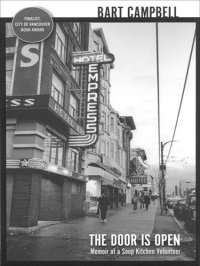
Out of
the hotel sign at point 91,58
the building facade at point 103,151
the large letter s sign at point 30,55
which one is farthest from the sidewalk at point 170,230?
the large letter s sign at point 30,55

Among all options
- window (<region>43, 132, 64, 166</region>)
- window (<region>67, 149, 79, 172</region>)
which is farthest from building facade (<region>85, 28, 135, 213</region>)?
window (<region>43, 132, 64, 166</region>)

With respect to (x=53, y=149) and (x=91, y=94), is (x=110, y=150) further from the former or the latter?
(x=91, y=94)

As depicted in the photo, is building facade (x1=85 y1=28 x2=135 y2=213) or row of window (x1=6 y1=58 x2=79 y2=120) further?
building facade (x1=85 y1=28 x2=135 y2=213)

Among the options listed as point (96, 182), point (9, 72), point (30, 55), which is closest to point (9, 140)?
point (9, 72)

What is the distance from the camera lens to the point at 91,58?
44.4 ft

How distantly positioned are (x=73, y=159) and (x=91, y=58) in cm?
568

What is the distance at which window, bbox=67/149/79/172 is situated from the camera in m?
16.2

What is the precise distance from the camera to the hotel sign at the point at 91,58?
12.9 m

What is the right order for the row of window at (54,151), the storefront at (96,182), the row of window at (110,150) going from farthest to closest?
the row of window at (110,150) < the storefront at (96,182) < the row of window at (54,151)

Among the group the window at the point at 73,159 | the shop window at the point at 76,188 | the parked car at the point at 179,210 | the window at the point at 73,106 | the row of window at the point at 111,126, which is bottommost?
the parked car at the point at 179,210

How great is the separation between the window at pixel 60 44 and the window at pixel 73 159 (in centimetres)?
468

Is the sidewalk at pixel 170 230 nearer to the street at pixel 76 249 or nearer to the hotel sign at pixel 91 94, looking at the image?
the street at pixel 76 249

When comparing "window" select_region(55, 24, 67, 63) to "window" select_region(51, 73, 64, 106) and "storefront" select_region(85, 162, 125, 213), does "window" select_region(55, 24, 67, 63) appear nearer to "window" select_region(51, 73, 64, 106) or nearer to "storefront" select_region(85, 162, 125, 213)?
"window" select_region(51, 73, 64, 106)

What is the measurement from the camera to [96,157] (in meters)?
19.4
